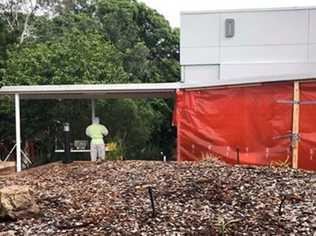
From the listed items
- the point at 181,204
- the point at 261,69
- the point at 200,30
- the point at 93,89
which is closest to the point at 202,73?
the point at 200,30

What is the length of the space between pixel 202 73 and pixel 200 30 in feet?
4.48

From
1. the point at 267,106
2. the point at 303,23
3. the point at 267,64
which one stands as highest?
the point at 303,23

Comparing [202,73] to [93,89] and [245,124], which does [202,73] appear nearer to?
[93,89]

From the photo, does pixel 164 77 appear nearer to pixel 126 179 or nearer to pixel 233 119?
pixel 233 119

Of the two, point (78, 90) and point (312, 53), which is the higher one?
point (312, 53)

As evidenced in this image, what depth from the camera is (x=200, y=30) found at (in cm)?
1664

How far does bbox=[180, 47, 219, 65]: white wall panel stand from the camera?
660 inches

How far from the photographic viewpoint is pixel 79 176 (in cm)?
961

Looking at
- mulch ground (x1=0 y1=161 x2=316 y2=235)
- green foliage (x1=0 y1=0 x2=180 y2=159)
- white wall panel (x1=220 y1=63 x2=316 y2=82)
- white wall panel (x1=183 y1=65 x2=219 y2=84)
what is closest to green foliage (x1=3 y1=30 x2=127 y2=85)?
green foliage (x1=0 y1=0 x2=180 y2=159)

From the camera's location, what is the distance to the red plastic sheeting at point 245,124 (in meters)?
11.3

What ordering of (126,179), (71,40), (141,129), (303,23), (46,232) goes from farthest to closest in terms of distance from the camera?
(71,40) → (141,129) → (303,23) → (126,179) → (46,232)

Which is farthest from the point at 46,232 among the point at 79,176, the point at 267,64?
the point at 267,64

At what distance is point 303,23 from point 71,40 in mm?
9927

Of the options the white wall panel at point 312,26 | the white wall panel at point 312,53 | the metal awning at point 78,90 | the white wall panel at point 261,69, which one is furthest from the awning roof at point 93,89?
the white wall panel at point 312,26
